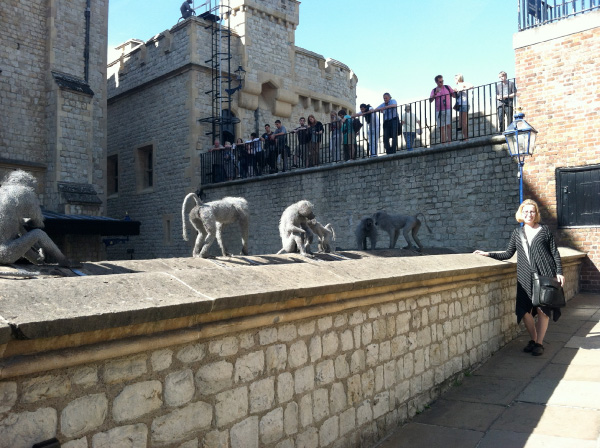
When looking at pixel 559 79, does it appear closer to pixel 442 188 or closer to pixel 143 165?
pixel 442 188

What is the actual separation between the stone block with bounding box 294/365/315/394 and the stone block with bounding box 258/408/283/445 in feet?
0.73

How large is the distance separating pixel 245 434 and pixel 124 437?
0.86 m

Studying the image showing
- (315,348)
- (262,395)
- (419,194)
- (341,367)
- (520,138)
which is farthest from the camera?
Result: (419,194)

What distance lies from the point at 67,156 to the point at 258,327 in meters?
15.9

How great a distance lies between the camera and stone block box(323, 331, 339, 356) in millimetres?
3972

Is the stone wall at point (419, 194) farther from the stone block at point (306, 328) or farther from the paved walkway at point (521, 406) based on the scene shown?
the stone block at point (306, 328)

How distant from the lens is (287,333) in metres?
3.62

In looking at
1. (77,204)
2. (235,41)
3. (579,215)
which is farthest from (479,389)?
(235,41)

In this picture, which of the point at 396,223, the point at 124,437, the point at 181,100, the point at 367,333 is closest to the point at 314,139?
the point at 181,100

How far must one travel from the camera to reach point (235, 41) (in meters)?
22.0

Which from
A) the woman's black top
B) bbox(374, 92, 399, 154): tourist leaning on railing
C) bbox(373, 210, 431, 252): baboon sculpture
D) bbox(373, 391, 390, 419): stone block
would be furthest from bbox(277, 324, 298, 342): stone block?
bbox(374, 92, 399, 154): tourist leaning on railing

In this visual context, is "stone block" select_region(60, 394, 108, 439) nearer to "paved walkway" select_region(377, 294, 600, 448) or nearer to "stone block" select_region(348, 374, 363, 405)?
"stone block" select_region(348, 374, 363, 405)

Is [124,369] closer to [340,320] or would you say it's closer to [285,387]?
[285,387]

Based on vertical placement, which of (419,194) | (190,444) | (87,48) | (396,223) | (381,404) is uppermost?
(87,48)
